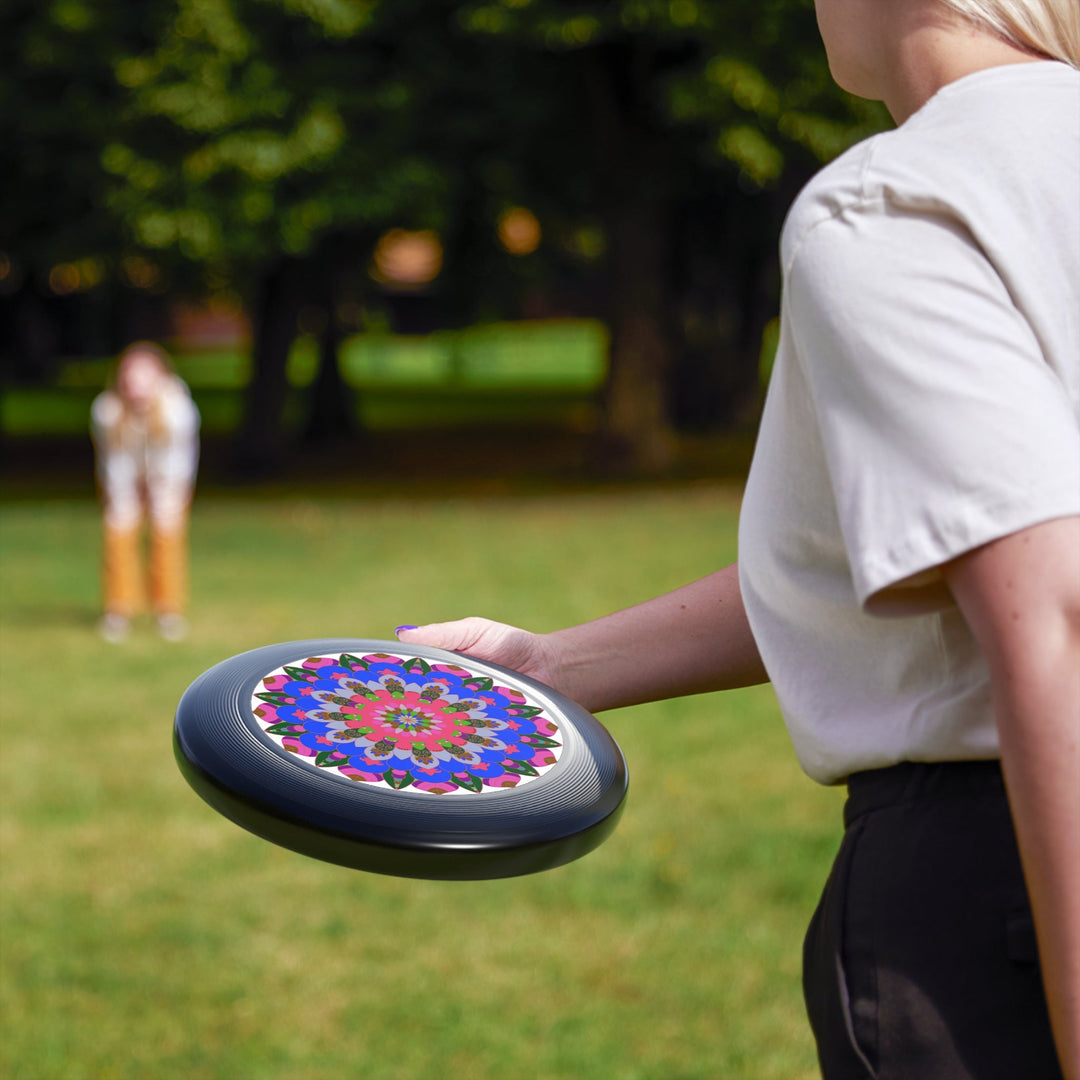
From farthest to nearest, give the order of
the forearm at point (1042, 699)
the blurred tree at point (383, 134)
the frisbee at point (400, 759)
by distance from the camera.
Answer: the blurred tree at point (383, 134) < the frisbee at point (400, 759) < the forearm at point (1042, 699)

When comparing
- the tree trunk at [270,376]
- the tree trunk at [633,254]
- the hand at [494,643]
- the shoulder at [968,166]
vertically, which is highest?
the shoulder at [968,166]

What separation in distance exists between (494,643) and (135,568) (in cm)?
855

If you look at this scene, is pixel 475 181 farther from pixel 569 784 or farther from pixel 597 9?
pixel 569 784

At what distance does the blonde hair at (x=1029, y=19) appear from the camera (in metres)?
1.17

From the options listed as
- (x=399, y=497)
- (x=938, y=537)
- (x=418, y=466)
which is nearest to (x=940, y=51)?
(x=938, y=537)

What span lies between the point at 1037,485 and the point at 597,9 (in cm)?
1630

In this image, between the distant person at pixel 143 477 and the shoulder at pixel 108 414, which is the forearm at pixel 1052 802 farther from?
the shoulder at pixel 108 414

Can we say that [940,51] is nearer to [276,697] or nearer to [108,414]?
[276,697]

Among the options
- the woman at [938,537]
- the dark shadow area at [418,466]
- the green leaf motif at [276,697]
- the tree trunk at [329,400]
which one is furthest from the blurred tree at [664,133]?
the woman at [938,537]

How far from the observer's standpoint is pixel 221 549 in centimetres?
1411

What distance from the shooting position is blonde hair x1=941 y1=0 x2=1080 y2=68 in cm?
117

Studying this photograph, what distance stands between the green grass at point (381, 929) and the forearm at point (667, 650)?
8.01 feet

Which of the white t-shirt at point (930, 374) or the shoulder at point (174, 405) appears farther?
the shoulder at point (174, 405)

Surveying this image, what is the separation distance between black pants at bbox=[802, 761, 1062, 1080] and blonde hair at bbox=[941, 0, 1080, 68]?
590 mm
